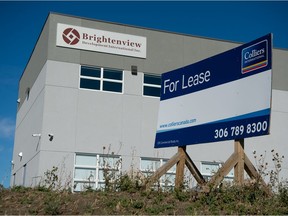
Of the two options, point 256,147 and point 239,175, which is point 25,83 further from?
point 239,175

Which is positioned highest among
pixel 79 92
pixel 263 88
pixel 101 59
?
pixel 101 59

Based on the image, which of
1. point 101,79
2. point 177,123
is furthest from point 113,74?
point 177,123

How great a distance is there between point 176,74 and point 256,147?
16325 mm

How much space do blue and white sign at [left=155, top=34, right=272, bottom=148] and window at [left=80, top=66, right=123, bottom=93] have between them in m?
12.4

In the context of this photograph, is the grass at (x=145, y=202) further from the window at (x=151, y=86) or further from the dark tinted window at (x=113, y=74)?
the window at (x=151, y=86)

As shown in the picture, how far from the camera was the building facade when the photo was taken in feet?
76.5

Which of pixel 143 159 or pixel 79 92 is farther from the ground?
pixel 79 92

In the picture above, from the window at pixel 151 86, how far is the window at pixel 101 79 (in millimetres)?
1336

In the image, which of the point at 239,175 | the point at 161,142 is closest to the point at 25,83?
the point at 161,142

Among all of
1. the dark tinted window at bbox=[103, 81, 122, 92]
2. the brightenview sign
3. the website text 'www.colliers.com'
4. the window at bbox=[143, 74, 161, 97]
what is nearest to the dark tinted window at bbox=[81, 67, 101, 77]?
the dark tinted window at bbox=[103, 81, 122, 92]

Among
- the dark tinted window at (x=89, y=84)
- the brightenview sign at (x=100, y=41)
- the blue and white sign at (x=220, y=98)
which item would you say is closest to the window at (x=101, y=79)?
the dark tinted window at (x=89, y=84)

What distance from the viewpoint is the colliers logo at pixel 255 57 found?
32.1ft

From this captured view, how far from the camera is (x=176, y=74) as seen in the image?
12.0 metres

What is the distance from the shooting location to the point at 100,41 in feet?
81.6
